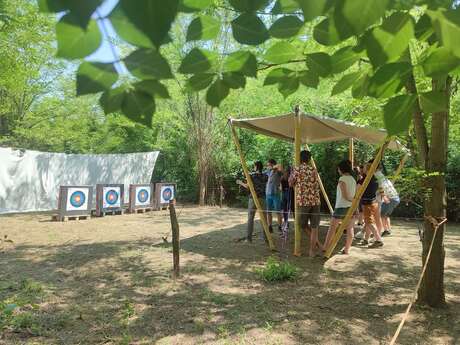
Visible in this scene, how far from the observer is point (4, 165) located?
11.3m

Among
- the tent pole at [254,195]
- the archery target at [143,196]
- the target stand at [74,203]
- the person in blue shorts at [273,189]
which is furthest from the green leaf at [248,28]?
the archery target at [143,196]

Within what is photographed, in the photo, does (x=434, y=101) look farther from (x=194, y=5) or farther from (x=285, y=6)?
(x=194, y=5)

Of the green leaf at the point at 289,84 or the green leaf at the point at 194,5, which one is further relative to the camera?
the green leaf at the point at 289,84

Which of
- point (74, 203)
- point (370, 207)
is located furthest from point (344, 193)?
point (74, 203)

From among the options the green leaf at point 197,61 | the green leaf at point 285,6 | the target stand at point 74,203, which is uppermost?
the green leaf at point 285,6

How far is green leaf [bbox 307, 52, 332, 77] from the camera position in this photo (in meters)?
1.05

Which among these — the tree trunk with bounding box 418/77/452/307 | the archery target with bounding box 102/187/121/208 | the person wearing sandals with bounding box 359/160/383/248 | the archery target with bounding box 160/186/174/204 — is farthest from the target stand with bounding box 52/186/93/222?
the tree trunk with bounding box 418/77/452/307

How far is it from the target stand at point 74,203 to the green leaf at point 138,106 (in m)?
10.3

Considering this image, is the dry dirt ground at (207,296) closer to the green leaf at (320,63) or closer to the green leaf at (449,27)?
the green leaf at (320,63)

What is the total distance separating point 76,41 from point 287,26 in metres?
0.52

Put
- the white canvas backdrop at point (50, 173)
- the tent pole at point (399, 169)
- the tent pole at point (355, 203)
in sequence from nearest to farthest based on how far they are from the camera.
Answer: the tent pole at point (399, 169), the tent pole at point (355, 203), the white canvas backdrop at point (50, 173)

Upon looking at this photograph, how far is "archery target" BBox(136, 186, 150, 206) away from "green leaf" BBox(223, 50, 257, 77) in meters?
12.1

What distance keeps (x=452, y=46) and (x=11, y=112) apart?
18.6 metres

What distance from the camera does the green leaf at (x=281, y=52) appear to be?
1077mm
